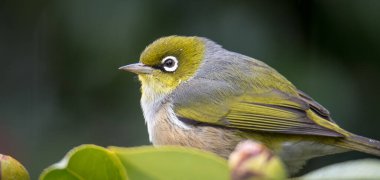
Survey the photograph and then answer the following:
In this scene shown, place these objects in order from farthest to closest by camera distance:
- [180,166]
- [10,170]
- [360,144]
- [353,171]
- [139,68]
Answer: [139,68] < [360,144] < [10,170] < [180,166] < [353,171]

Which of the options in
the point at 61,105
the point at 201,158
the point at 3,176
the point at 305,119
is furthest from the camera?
the point at 61,105

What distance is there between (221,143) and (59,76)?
2462 mm

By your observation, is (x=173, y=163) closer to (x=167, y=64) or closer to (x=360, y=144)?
(x=360, y=144)

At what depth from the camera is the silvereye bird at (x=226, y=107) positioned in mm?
3906

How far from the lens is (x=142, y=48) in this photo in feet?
17.8

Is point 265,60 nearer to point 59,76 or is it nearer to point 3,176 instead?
point 59,76

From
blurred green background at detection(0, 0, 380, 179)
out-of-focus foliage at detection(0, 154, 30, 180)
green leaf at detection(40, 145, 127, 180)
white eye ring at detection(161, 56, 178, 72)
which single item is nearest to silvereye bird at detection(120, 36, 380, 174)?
white eye ring at detection(161, 56, 178, 72)

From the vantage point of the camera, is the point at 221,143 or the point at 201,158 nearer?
the point at 201,158

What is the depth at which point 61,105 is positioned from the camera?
595cm

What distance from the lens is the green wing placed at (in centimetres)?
393

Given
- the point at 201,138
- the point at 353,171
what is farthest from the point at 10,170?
the point at 201,138

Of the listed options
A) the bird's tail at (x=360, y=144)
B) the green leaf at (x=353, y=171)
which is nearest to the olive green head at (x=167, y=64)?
the bird's tail at (x=360, y=144)

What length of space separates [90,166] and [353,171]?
0.80 meters

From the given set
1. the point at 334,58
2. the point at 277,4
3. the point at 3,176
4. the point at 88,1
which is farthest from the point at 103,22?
the point at 3,176
